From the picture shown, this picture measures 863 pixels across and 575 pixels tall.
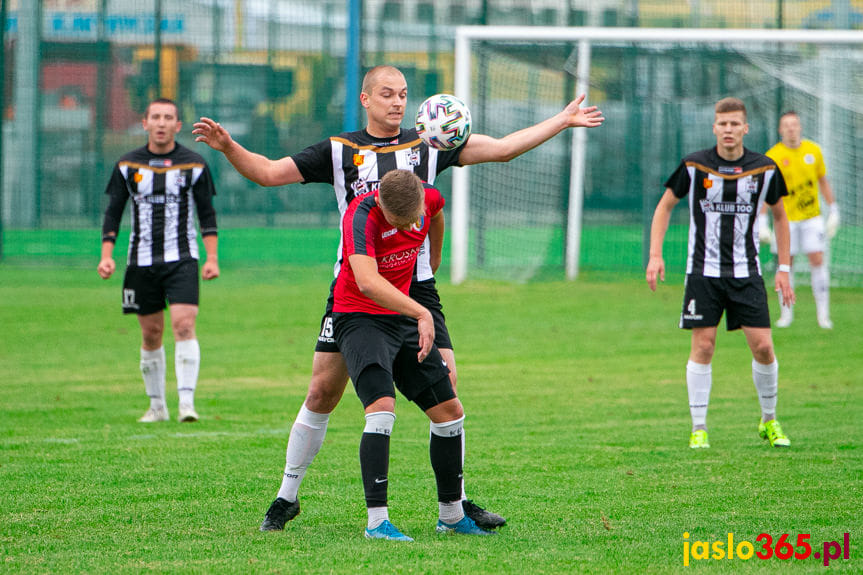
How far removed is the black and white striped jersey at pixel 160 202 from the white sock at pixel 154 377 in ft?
2.36

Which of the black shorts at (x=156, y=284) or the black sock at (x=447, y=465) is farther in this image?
the black shorts at (x=156, y=284)

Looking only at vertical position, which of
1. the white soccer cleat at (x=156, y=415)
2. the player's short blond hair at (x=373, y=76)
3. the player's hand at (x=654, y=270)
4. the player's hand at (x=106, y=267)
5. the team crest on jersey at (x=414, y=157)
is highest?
the player's short blond hair at (x=373, y=76)

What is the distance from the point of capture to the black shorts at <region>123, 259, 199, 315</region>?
8.58 m

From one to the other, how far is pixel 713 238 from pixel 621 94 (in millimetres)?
13913

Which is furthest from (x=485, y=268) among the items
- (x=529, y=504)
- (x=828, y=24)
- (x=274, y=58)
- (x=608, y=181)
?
(x=529, y=504)

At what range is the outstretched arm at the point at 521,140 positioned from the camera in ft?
17.7

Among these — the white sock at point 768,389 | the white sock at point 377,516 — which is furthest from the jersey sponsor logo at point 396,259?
the white sock at point 768,389

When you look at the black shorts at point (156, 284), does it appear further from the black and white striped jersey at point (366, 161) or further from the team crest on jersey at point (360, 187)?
the team crest on jersey at point (360, 187)

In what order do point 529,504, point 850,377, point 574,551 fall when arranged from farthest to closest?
point 850,377 → point 529,504 → point 574,551

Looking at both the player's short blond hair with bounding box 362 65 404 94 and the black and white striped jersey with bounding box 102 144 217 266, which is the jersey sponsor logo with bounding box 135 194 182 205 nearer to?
the black and white striped jersey with bounding box 102 144 217 266

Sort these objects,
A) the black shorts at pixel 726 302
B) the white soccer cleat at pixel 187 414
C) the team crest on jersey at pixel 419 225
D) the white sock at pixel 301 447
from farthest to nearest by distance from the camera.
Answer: the white soccer cleat at pixel 187 414, the black shorts at pixel 726 302, the white sock at pixel 301 447, the team crest on jersey at pixel 419 225

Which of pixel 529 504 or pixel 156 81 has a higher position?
pixel 156 81

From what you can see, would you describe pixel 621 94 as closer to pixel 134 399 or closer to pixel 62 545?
pixel 134 399

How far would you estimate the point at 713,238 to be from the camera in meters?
7.66
